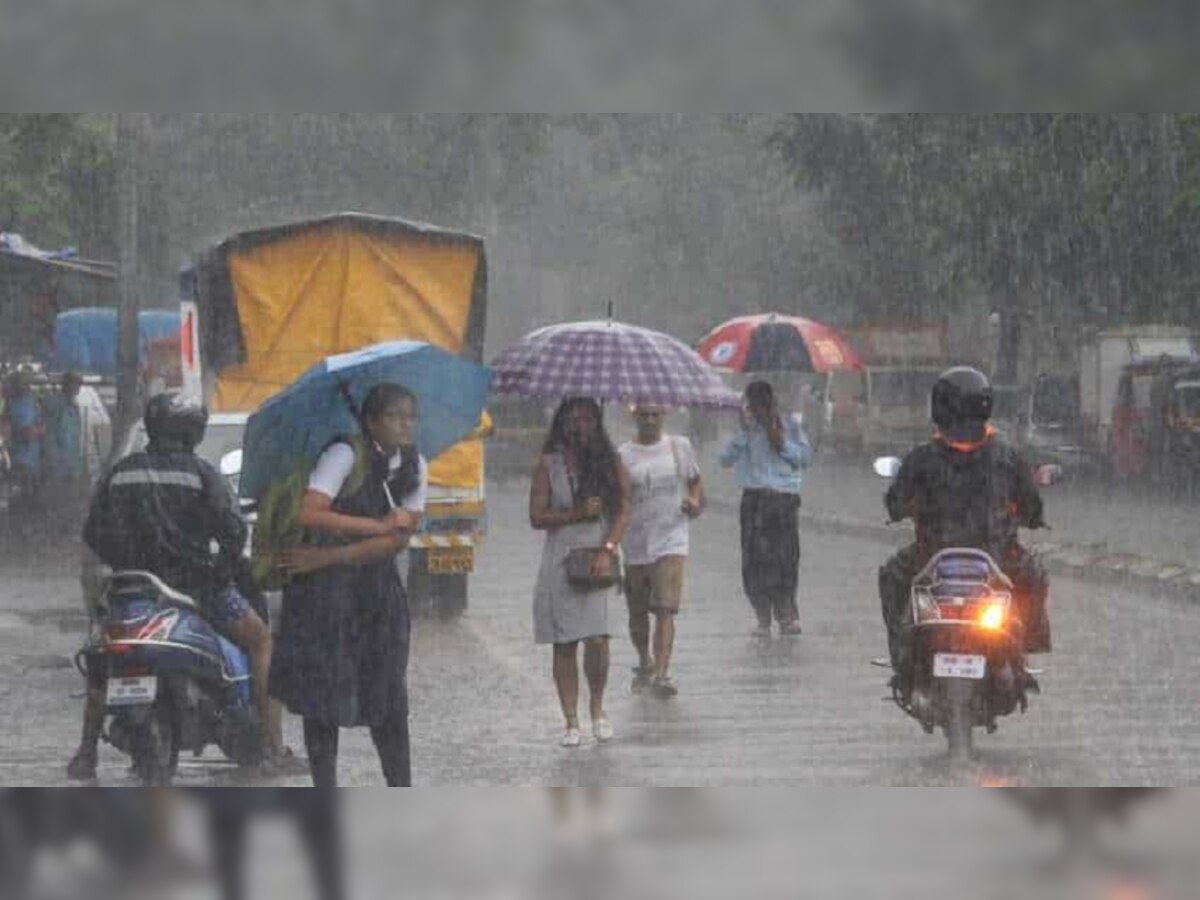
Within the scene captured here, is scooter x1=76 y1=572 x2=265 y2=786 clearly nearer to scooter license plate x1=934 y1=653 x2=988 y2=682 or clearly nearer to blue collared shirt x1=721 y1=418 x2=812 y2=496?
blue collared shirt x1=721 y1=418 x2=812 y2=496

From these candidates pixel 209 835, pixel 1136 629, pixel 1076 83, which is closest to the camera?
pixel 209 835

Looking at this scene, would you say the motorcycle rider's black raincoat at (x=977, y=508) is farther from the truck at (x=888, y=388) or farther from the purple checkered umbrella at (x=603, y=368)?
the purple checkered umbrella at (x=603, y=368)

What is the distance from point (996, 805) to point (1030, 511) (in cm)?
103

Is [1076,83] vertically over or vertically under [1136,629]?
over

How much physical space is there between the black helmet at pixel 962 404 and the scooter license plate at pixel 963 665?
2.38ft

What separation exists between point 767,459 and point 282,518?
2099 mm

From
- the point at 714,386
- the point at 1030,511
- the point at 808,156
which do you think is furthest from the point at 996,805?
the point at 808,156

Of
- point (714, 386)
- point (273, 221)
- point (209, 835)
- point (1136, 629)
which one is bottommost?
point (209, 835)

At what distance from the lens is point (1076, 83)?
28.6 ft

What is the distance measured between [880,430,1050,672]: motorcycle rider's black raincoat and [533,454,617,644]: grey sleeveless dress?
1003 millimetres

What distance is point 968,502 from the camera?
8.32 m

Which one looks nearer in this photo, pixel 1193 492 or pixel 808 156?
pixel 808 156

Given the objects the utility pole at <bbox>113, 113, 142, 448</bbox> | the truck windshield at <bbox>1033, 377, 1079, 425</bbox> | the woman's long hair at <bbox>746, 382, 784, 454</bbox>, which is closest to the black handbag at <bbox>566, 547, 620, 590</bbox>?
the woman's long hair at <bbox>746, 382, 784, 454</bbox>

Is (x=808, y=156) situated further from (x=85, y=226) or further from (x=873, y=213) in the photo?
(x=85, y=226)
